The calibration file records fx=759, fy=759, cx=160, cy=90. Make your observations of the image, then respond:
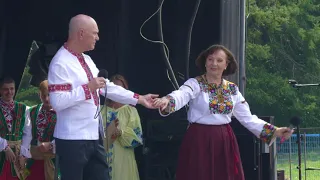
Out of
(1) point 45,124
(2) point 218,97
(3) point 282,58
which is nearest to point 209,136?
(2) point 218,97

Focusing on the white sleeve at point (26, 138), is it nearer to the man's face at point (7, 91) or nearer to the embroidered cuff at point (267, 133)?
the man's face at point (7, 91)

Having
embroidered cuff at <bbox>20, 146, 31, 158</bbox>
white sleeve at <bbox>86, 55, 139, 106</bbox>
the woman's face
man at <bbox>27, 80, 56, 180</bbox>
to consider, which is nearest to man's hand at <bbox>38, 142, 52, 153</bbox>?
man at <bbox>27, 80, 56, 180</bbox>

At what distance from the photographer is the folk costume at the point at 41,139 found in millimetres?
6523

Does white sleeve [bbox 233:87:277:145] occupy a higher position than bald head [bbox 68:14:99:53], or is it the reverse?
bald head [bbox 68:14:99:53]

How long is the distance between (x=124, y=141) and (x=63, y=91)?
1965 mm

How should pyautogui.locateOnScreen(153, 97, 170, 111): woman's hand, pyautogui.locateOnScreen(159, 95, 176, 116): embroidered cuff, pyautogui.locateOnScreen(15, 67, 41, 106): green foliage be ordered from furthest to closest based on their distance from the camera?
pyautogui.locateOnScreen(15, 67, 41, 106): green foliage
pyautogui.locateOnScreen(159, 95, 176, 116): embroidered cuff
pyautogui.locateOnScreen(153, 97, 170, 111): woman's hand

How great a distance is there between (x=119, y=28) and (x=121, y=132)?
51.5 inches

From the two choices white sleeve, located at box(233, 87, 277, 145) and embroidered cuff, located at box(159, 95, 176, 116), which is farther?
white sleeve, located at box(233, 87, 277, 145)

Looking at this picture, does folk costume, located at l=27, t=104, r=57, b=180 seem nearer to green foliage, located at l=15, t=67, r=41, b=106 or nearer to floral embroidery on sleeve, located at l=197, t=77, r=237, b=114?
floral embroidery on sleeve, located at l=197, t=77, r=237, b=114

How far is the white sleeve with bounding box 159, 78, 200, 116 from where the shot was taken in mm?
5391

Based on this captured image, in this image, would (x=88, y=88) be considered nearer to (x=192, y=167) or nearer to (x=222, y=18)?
(x=192, y=167)

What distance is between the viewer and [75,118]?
Answer: 15.6ft

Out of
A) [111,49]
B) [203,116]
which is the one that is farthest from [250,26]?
[203,116]

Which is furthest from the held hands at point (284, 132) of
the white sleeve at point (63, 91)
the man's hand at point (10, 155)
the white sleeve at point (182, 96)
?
the man's hand at point (10, 155)
